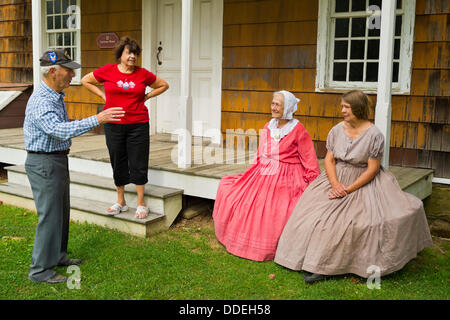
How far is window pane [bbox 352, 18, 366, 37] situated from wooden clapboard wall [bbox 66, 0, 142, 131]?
315 cm

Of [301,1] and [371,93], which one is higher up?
[301,1]

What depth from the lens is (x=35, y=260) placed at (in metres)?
3.27

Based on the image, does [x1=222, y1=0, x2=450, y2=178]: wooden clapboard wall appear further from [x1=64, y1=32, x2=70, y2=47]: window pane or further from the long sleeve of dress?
[x1=64, y1=32, x2=70, y2=47]: window pane

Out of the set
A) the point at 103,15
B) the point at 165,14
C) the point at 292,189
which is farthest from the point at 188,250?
the point at 103,15

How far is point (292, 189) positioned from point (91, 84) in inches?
76.7

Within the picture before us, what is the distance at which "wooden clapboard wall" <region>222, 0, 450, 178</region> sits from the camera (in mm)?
4781

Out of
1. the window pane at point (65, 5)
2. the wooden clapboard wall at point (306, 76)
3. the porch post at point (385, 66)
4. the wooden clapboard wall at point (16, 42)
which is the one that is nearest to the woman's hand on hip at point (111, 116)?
the porch post at point (385, 66)

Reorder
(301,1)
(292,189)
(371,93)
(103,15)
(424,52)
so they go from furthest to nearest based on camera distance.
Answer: (103,15) → (301,1) → (371,93) → (424,52) → (292,189)

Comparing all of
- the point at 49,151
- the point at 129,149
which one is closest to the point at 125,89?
the point at 129,149

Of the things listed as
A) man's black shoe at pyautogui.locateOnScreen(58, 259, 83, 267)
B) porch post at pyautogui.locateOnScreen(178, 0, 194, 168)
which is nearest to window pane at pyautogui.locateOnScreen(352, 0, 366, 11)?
porch post at pyautogui.locateOnScreen(178, 0, 194, 168)

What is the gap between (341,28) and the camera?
211 inches

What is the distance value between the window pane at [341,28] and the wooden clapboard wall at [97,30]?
2953 mm

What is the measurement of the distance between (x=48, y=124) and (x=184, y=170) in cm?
177

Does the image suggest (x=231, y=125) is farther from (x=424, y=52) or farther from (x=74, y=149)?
(x=424, y=52)
